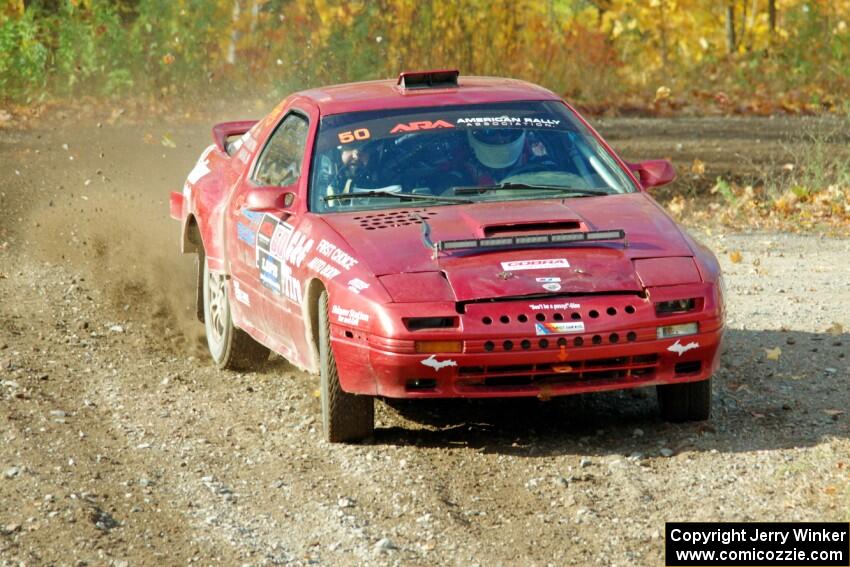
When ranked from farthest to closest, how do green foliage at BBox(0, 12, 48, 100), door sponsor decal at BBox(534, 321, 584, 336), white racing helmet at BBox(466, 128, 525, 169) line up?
green foliage at BBox(0, 12, 48, 100)
white racing helmet at BBox(466, 128, 525, 169)
door sponsor decal at BBox(534, 321, 584, 336)

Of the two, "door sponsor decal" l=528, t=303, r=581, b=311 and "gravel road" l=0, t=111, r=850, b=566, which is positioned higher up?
"door sponsor decal" l=528, t=303, r=581, b=311

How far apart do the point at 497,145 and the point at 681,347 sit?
5.65 feet

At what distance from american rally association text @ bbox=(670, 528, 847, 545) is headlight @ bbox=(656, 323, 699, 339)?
4.16 feet

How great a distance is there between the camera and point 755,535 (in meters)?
5.76

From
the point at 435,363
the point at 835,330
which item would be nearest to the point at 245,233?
the point at 435,363

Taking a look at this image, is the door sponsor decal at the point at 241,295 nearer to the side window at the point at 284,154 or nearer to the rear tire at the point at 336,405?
the side window at the point at 284,154

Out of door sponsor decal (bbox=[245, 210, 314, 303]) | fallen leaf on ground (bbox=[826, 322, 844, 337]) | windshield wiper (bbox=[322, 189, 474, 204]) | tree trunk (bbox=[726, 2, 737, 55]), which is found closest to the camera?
door sponsor decal (bbox=[245, 210, 314, 303])

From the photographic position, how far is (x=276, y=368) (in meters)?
9.27

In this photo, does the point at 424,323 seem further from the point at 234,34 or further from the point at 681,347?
the point at 234,34

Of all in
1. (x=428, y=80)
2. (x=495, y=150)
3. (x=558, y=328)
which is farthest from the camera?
(x=428, y=80)

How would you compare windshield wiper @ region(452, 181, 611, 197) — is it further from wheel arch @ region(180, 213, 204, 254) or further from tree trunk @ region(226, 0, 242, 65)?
tree trunk @ region(226, 0, 242, 65)

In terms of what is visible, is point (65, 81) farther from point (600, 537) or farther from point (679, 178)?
point (600, 537)

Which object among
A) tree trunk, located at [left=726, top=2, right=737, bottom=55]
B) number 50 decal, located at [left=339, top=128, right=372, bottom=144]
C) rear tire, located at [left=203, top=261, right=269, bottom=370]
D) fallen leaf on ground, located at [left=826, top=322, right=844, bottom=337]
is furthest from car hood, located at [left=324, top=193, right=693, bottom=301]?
tree trunk, located at [left=726, top=2, right=737, bottom=55]

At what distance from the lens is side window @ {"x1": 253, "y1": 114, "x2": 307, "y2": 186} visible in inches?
330
